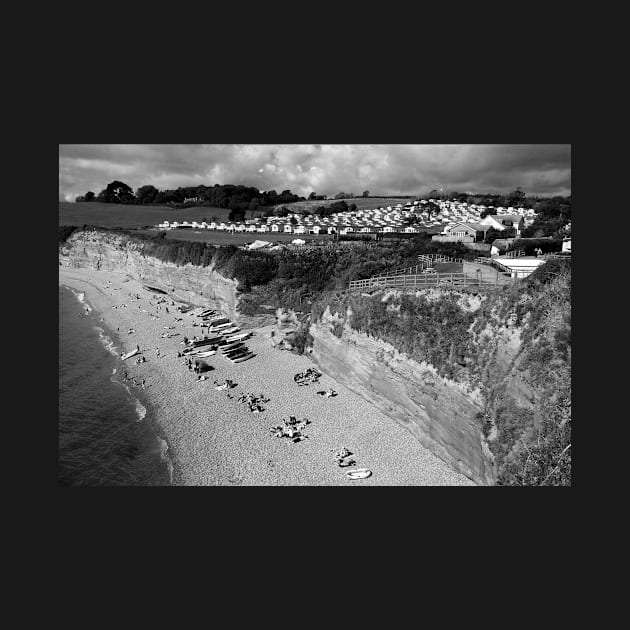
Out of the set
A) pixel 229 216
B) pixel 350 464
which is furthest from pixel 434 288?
pixel 229 216

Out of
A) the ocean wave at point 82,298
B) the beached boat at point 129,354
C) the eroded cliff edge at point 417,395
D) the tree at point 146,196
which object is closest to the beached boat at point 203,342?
the beached boat at point 129,354

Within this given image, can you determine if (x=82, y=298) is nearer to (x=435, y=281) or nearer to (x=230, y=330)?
(x=230, y=330)

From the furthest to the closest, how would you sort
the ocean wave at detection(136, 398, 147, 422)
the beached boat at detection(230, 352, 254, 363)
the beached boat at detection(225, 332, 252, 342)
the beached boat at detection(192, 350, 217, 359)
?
1. the beached boat at detection(225, 332, 252, 342)
2. the beached boat at detection(192, 350, 217, 359)
3. the beached boat at detection(230, 352, 254, 363)
4. the ocean wave at detection(136, 398, 147, 422)

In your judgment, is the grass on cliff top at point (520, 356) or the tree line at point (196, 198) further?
the tree line at point (196, 198)

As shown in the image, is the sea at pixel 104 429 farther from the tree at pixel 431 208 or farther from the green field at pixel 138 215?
the tree at pixel 431 208

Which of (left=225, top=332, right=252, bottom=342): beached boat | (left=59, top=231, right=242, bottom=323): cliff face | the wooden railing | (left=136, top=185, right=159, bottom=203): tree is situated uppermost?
(left=136, top=185, right=159, bottom=203): tree

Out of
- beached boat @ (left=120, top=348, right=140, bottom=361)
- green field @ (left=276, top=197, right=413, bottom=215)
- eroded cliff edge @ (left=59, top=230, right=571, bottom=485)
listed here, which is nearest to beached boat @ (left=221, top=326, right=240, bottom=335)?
beached boat @ (left=120, top=348, right=140, bottom=361)

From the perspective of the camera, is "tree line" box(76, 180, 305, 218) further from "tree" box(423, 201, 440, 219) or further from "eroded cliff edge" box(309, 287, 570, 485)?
"eroded cliff edge" box(309, 287, 570, 485)
